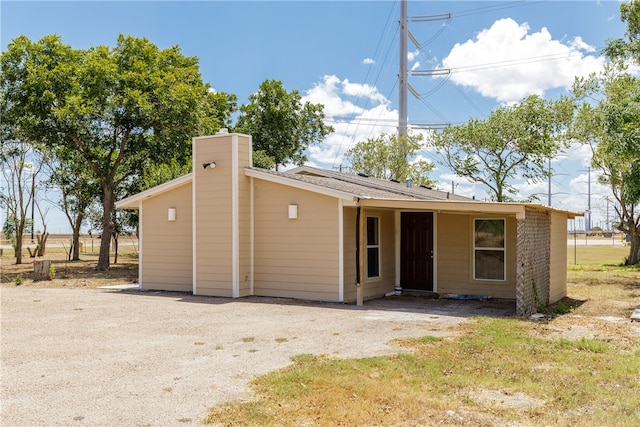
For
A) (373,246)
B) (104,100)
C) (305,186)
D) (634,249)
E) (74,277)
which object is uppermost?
(104,100)

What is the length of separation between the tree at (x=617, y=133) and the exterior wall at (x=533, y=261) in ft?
10.1

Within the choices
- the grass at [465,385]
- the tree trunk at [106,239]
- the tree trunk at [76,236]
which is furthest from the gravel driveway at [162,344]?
the tree trunk at [76,236]

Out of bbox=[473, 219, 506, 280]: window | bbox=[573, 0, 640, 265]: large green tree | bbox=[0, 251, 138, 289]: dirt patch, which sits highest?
bbox=[573, 0, 640, 265]: large green tree

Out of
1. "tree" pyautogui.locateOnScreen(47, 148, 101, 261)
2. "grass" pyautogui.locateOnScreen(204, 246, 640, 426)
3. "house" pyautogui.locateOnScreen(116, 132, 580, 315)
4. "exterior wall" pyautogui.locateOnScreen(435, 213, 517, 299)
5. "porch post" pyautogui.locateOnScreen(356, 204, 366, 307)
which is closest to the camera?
"grass" pyautogui.locateOnScreen(204, 246, 640, 426)

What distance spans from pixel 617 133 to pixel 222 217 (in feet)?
30.5

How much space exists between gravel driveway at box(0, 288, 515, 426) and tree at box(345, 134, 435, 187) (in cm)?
1852

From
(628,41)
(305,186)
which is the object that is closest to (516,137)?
(628,41)

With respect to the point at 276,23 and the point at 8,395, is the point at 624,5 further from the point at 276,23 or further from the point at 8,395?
the point at 8,395

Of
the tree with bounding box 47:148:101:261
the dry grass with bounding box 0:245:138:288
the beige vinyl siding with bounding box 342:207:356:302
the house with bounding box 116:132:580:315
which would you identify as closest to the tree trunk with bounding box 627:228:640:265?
the house with bounding box 116:132:580:315

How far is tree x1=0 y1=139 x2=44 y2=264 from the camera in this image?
2152 cm

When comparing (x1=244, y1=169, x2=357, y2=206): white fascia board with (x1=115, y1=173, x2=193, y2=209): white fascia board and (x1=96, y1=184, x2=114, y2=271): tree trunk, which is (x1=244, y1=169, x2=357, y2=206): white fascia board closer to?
(x1=115, y1=173, x2=193, y2=209): white fascia board

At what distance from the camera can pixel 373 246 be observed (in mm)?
12242

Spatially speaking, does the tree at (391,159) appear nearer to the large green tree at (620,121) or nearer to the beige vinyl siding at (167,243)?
the large green tree at (620,121)

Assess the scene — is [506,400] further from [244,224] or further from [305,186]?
[244,224]
